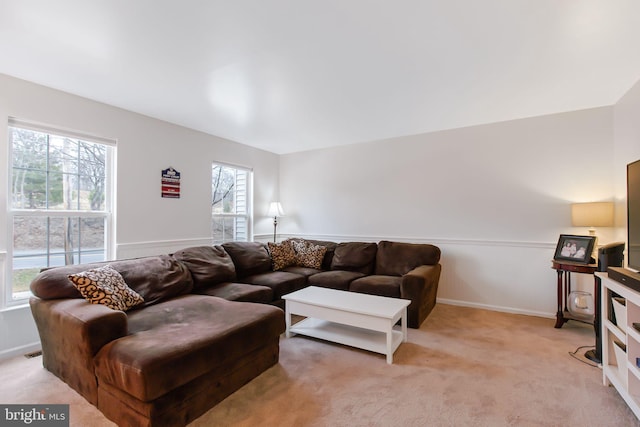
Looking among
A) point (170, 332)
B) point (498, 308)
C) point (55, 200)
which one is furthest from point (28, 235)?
point (498, 308)

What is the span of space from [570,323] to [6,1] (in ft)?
17.0

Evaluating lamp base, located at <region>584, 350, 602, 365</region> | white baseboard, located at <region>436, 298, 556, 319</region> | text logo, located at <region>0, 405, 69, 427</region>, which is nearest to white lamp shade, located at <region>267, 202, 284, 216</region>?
white baseboard, located at <region>436, 298, 556, 319</region>

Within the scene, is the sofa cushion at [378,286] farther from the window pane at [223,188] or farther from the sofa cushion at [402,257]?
the window pane at [223,188]

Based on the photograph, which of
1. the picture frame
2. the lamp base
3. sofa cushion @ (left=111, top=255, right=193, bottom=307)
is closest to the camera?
the lamp base

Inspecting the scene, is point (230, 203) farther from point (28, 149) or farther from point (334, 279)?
point (28, 149)

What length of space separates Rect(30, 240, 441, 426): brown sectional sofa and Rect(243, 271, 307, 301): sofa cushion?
2 centimetres

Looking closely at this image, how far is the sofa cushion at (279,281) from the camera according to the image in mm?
3289

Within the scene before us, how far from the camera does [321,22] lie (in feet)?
5.74

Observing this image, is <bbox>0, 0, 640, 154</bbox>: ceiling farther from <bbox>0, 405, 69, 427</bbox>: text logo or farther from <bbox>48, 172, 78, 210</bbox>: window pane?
<bbox>0, 405, 69, 427</bbox>: text logo

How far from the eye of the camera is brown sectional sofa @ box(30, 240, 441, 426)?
155 centimetres

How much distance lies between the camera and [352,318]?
2479 mm

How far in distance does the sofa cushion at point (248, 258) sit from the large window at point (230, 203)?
75cm

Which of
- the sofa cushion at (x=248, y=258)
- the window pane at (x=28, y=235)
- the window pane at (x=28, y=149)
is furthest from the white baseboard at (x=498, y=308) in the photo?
the window pane at (x=28, y=149)

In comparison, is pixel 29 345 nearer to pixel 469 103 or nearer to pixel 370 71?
pixel 370 71
